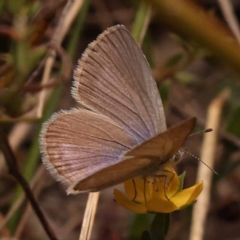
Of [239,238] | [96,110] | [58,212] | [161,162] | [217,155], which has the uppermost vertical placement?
[96,110]

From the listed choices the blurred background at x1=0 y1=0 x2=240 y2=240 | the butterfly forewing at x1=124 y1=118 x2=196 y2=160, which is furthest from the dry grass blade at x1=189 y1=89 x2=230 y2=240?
the butterfly forewing at x1=124 y1=118 x2=196 y2=160

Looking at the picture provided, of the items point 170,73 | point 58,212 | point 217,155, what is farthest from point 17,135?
point 217,155

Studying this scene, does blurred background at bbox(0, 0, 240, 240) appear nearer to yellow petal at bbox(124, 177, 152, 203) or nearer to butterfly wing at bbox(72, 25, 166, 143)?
butterfly wing at bbox(72, 25, 166, 143)

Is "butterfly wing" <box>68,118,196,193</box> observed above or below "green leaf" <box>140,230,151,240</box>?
above

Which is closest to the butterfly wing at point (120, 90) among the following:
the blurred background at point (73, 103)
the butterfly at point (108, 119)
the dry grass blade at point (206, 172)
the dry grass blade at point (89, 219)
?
the butterfly at point (108, 119)

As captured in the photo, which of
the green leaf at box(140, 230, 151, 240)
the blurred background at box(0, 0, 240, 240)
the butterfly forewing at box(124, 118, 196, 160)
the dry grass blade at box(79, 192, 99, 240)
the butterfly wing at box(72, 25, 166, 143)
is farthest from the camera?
the blurred background at box(0, 0, 240, 240)

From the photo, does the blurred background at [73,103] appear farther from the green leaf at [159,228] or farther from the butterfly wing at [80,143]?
the green leaf at [159,228]

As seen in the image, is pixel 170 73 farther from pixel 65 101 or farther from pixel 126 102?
pixel 65 101
